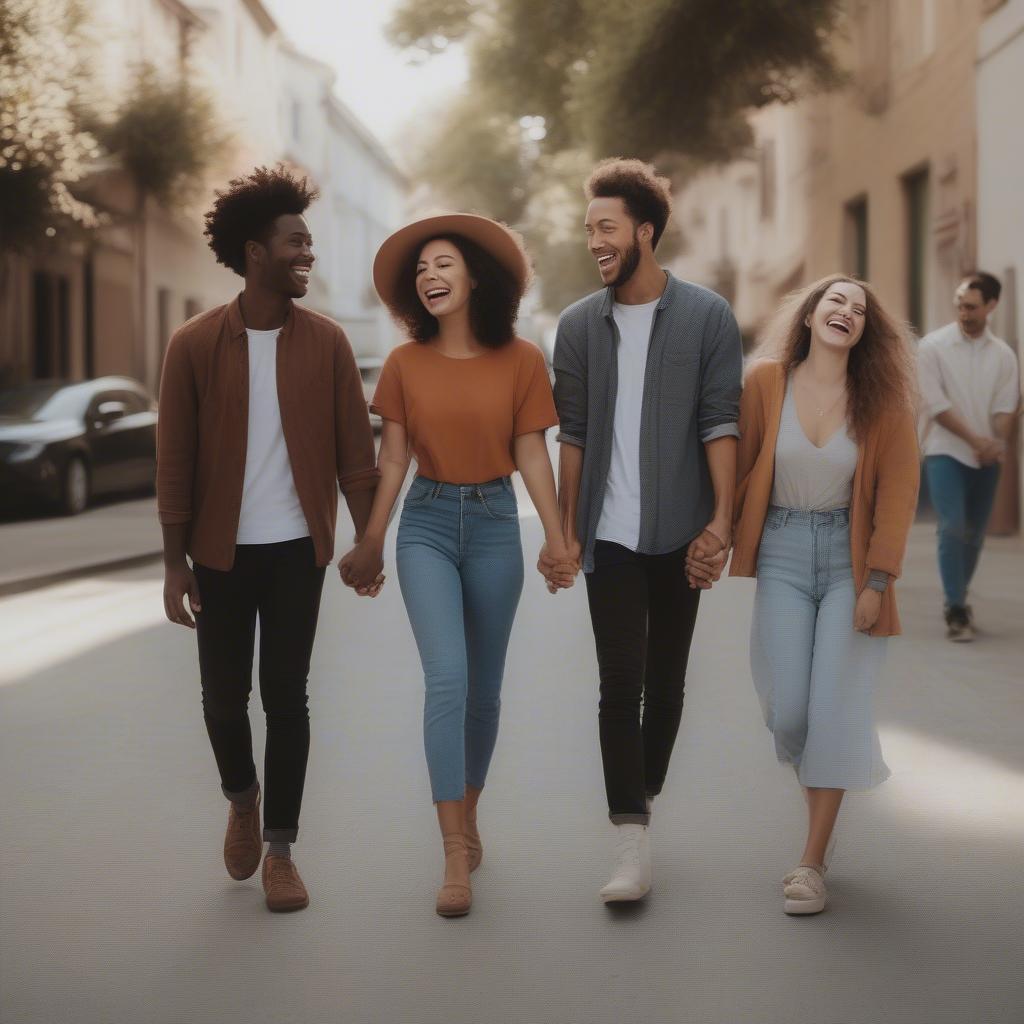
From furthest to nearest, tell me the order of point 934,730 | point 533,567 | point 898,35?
1. point 898,35
2. point 533,567
3. point 934,730

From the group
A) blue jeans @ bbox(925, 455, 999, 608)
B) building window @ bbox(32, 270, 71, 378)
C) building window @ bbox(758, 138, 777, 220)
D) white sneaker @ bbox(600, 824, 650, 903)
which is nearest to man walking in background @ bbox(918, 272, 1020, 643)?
blue jeans @ bbox(925, 455, 999, 608)

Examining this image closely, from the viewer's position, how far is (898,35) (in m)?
22.5

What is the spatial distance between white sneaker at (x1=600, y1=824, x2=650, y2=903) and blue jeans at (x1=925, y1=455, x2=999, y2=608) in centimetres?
498

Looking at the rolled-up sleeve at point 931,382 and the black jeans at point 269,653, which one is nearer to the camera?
the black jeans at point 269,653

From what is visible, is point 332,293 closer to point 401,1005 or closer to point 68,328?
point 68,328

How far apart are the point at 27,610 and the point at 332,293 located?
50758mm

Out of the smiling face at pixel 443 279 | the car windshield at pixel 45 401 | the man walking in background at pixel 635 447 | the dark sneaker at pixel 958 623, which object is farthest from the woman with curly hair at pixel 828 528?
the car windshield at pixel 45 401

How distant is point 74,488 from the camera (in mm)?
18469

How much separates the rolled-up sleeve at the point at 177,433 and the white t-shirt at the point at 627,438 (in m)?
1.07

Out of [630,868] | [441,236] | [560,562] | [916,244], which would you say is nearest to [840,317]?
[560,562]

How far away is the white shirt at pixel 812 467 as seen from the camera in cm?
478

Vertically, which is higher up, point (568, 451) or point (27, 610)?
point (568, 451)

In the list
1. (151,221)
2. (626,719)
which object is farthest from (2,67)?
(626,719)

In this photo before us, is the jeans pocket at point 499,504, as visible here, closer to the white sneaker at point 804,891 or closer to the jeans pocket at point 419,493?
the jeans pocket at point 419,493
